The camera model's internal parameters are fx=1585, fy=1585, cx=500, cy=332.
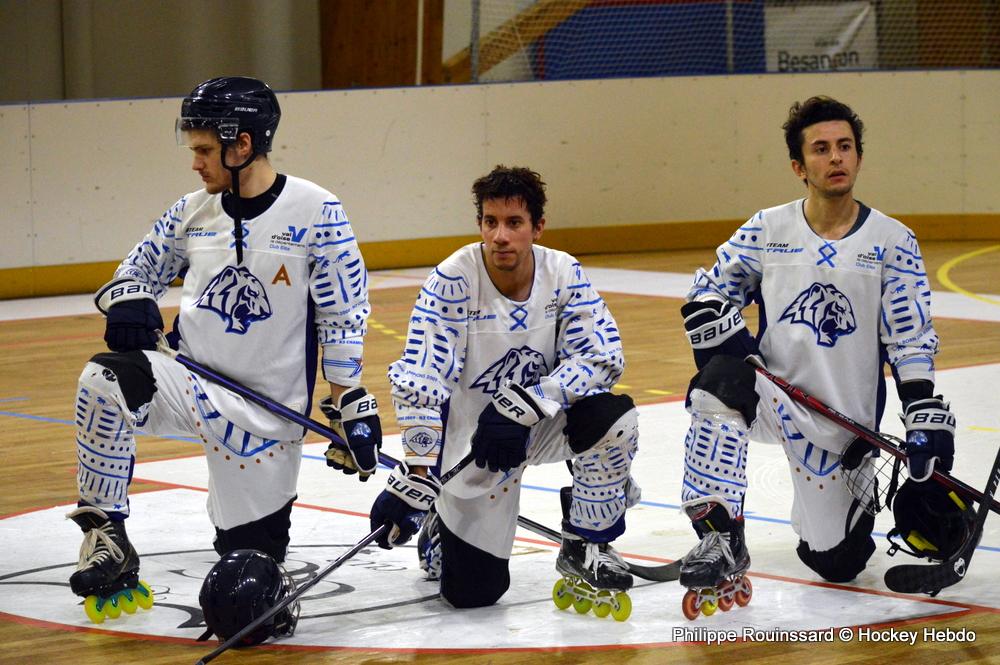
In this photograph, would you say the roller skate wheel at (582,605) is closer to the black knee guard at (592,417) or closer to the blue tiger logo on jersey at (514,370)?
the black knee guard at (592,417)

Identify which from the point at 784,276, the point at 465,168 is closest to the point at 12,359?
the point at 465,168

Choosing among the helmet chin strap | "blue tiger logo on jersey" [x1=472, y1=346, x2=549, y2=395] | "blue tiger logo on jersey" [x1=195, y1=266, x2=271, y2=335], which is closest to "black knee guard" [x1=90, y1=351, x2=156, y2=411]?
"blue tiger logo on jersey" [x1=195, y1=266, x2=271, y2=335]

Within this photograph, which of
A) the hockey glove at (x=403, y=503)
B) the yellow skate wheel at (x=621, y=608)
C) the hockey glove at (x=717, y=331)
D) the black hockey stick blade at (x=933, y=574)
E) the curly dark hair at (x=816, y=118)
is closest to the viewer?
the hockey glove at (x=403, y=503)

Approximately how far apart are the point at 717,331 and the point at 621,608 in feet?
2.61

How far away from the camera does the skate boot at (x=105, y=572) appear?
4086mm

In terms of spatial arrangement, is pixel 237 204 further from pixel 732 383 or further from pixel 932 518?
pixel 932 518

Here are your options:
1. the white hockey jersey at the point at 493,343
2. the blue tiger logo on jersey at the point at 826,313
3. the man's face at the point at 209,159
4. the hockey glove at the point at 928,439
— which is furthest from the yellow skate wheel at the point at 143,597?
the hockey glove at the point at 928,439

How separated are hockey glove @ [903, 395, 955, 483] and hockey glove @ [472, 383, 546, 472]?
39.7 inches

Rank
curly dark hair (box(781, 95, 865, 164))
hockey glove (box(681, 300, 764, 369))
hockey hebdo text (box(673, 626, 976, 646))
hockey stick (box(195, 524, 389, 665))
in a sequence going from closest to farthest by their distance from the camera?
hockey stick (box(195, 524, 389, 665))
hockey hebdo text (box(673, 626, 976, 646))
hockey glove (box(681, 300, 764, 369))
curly dark hair (box(781, 95, 865, 164))

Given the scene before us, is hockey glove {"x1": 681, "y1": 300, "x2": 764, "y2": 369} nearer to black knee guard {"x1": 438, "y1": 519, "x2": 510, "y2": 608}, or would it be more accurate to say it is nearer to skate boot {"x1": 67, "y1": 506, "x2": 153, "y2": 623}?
black knee guard {"x1": 438, "y1": 519, "x2": 510, "y2": 608}

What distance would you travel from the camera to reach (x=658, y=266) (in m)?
12.7

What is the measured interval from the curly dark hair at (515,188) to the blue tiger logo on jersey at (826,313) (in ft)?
2.72

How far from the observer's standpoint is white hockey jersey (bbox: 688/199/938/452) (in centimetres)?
440

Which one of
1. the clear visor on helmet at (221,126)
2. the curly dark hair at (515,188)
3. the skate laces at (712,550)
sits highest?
the clear visor on helmet at (221,126)
